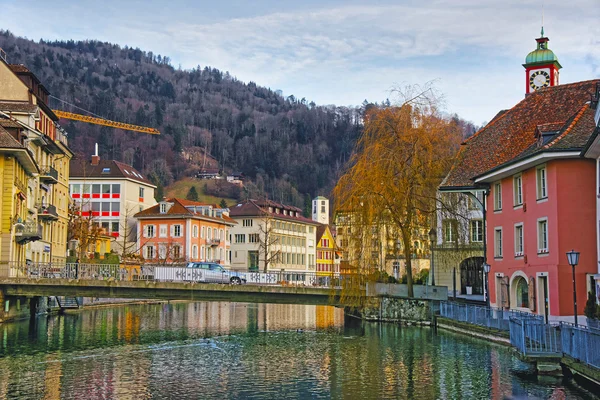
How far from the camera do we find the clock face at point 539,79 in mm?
61781

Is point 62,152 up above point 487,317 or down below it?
above

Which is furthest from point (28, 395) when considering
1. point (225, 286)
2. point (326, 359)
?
point (225, 286)

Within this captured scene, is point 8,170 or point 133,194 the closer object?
point 8,170

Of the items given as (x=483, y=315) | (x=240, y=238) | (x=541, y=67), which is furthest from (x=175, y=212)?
(x=483, y=315)

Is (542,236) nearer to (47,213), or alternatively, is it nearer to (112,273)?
(112,273)

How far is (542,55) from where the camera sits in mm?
61719

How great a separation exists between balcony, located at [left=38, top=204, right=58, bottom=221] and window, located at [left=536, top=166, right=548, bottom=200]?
142 ft

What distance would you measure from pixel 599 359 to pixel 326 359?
1411 cm

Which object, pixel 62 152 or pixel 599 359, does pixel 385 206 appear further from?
pixel 62 152

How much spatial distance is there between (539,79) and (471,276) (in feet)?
56.1

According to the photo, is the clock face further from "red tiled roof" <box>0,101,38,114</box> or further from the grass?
the grass

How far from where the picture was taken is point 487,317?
125 ft

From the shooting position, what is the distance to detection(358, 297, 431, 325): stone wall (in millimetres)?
48906

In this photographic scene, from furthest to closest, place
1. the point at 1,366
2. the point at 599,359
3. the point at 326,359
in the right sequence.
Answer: the point at 326,359 < the point at 1,366 < the point at 599,359
